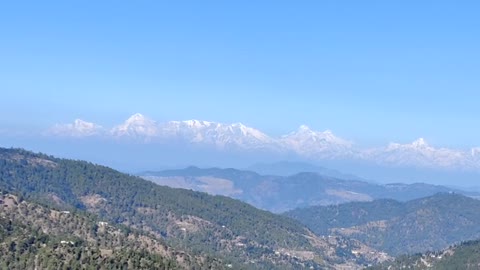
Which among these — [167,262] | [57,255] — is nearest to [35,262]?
[57,255]

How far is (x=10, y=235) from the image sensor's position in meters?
183

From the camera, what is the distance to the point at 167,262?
184750 mm

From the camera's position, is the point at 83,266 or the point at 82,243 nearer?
the point at 83,266

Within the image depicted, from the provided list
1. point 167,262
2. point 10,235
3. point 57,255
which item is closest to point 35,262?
point 57,255

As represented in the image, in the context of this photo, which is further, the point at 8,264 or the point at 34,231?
the point at 34,231

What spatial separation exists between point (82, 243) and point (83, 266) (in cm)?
2343

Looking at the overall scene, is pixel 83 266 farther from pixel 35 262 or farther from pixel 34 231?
pixel 34 231

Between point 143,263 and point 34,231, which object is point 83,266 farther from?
point 34,231

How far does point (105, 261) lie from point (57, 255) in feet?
34.6

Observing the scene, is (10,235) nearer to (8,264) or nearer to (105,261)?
(8,264)

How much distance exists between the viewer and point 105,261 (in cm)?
16762

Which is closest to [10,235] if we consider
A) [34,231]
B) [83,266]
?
[34,231]

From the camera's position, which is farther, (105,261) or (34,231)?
(34,231)

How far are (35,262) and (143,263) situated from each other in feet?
74.7
